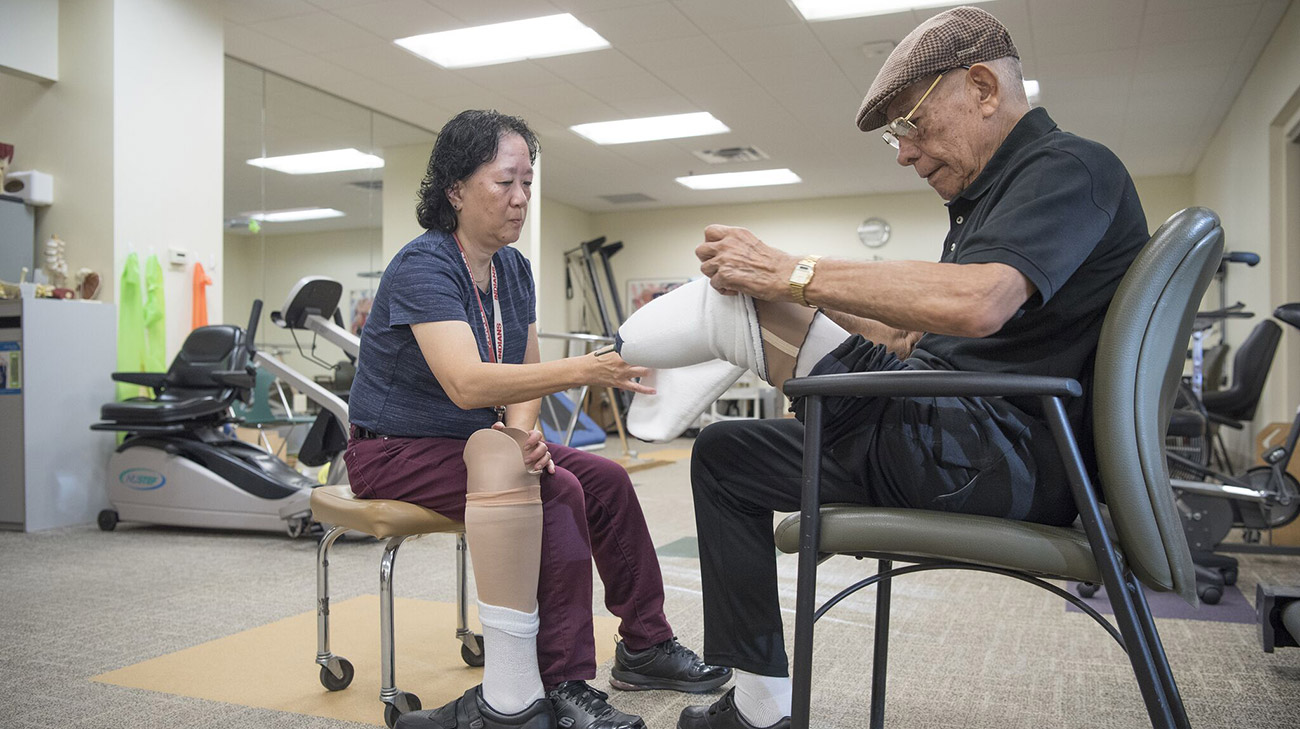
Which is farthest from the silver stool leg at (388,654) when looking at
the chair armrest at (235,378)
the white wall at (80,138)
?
the white wall at (80,138)

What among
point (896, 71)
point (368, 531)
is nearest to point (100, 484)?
point (368, 531)

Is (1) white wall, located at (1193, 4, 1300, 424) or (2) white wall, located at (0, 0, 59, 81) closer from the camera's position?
(2) white wall, located at (0, 0, 59, 81)

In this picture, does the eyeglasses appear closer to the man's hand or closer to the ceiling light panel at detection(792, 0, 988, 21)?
the man's hand

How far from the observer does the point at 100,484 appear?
4070 mm

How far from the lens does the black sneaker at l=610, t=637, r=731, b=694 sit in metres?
1.76

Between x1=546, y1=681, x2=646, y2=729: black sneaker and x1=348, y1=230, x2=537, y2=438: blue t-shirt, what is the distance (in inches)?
18.0

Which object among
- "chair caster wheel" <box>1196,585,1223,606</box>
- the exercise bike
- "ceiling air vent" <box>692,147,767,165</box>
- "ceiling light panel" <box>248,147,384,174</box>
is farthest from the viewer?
"ceiling air vent" <box>692,147,767,165</box>

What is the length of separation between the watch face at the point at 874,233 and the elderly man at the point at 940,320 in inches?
354

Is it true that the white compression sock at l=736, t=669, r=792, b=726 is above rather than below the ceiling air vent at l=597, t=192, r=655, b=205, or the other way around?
below

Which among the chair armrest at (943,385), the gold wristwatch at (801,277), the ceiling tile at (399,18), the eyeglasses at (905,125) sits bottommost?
the chair armrest at (943,385)

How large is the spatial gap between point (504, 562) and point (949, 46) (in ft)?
3.11

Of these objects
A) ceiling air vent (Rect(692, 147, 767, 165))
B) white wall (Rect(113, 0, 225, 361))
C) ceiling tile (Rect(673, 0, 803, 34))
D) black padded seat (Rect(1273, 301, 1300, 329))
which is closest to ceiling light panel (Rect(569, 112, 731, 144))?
ceiling air vent (Rect(692, 147, 767, 165))

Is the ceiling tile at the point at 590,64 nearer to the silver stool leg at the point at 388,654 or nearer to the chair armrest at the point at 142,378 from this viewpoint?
the chair armrest at the point at 142,378

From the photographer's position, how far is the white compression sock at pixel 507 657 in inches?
55.0
